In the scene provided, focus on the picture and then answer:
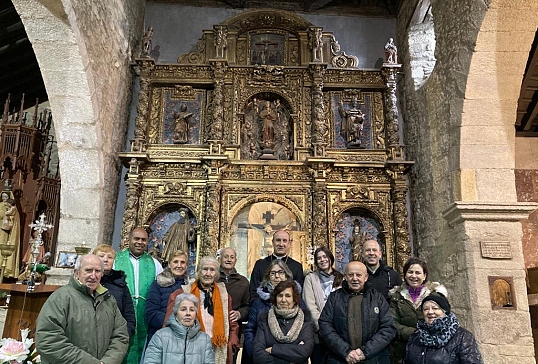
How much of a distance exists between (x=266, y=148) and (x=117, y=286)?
4316 mm

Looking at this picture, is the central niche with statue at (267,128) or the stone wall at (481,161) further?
the central niche with statue at (267,128)

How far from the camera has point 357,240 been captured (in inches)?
268

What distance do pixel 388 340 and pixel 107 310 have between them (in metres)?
1.77

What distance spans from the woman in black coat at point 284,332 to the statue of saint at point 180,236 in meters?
3.69

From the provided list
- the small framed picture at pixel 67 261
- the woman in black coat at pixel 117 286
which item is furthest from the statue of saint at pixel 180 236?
the woman in black coat at pixel 117 286

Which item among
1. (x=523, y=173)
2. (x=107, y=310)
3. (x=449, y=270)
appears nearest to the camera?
(x=107, y=310)

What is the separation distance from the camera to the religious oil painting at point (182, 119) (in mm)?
7316

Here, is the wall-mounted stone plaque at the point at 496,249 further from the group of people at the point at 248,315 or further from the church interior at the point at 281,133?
the group of people at the point at 248,315

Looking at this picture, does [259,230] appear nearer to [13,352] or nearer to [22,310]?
[22,310]

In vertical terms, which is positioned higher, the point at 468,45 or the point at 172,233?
the point at 468,45

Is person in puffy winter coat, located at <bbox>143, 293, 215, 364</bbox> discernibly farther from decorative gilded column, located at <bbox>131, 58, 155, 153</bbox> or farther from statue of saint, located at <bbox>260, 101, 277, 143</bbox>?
statue of saint, located at <bbox>260, 101, 277, 143</bbox>

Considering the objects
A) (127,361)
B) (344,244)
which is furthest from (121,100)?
(127,361)

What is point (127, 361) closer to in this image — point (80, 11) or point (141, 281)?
point (141, 281)

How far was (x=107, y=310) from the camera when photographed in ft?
9.49
